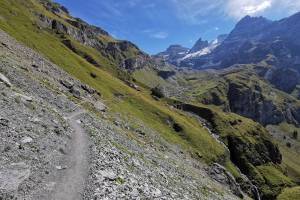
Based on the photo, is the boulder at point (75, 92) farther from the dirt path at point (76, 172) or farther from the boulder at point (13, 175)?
the boulder at point (13, 175)

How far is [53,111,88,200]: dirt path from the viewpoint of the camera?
2848cm

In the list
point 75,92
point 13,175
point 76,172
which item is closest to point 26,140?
point 76,172

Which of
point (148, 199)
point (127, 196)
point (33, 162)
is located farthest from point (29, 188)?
point (148, 199)

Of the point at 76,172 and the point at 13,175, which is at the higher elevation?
the point at 76,172

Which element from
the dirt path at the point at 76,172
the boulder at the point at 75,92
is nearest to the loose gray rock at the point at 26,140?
the dirt path at the point at 76,172

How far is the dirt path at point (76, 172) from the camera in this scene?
2848cm

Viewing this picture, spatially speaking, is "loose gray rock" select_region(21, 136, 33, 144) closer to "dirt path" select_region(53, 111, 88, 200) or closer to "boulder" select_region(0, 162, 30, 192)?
"boulder" select_region(0, 162, 30, 192)

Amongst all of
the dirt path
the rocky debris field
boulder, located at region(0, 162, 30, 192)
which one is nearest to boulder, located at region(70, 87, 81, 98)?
the rocky debris field

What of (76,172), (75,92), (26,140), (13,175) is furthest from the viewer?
(75,92)

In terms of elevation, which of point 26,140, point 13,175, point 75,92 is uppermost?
Answer: point 26,140

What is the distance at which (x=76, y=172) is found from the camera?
108 ft

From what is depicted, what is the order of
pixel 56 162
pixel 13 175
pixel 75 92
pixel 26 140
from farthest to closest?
pixel 75 92 < pixel 26 140 < pixel 56 162 < pixel 13 175

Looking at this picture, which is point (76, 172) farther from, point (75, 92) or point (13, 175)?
point (75, 92)

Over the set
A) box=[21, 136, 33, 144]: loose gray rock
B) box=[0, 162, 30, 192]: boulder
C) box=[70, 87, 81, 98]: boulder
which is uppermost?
box=[21, 136, 33, 144]: loose gray rock
